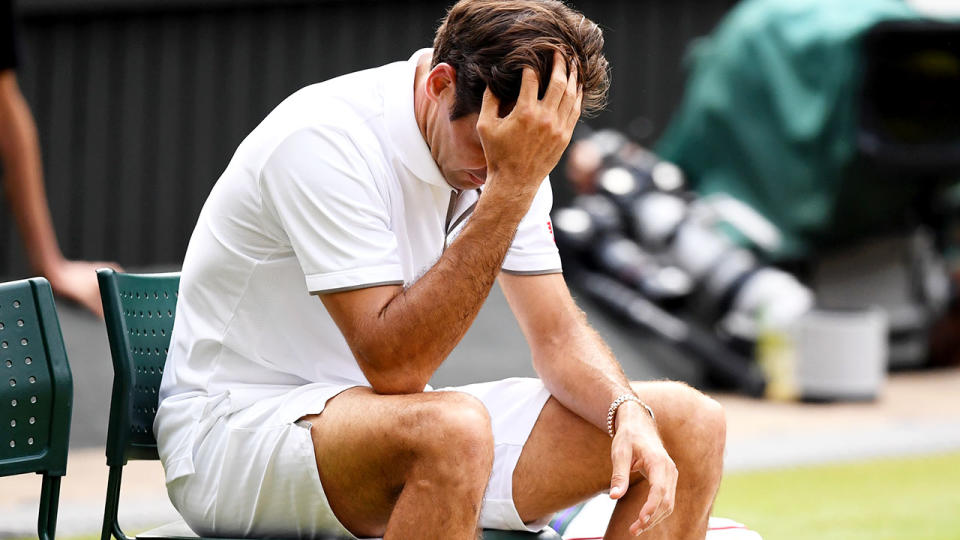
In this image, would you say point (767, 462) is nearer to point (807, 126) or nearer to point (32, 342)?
point (807, 126)

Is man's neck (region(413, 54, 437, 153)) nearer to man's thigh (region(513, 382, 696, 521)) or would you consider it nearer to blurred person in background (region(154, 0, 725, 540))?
blurred person in background (region(154, 0, 725, 540))

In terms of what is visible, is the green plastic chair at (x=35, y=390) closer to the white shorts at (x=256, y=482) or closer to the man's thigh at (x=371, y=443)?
the white shorts at (x=256, y=482)

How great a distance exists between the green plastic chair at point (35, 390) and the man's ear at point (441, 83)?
31.0 inches

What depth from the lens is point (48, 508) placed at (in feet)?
7.82

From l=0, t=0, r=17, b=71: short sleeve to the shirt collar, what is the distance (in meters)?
2.37

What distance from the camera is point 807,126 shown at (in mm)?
8102

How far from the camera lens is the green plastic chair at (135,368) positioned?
2.46m

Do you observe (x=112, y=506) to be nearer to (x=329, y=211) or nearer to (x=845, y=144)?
(x=329, y=211)

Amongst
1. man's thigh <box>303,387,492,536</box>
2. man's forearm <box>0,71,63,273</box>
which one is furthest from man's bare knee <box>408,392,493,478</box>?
man's forearm <box>0,71,63,273</box>

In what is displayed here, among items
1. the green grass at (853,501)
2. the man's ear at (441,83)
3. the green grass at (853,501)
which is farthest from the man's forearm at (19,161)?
the green grass at (853,501)

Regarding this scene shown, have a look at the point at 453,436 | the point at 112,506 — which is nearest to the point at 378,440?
the point at 453,436

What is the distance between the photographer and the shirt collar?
2453 mm

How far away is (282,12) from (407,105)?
22.5 feet

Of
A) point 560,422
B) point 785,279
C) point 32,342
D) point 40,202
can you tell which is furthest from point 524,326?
point 785,279
